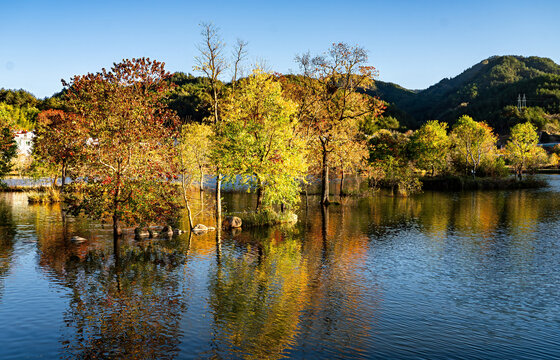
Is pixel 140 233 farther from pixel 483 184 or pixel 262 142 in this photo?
pixel 483 184

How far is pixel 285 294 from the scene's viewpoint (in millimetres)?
23031

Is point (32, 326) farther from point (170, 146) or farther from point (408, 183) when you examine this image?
point (408, 183)

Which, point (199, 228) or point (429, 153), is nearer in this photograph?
point (199, 228)

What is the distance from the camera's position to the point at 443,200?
69.1 meters

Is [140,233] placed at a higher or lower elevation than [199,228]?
lower


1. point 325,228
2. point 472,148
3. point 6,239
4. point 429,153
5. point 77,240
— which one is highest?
point 472,148

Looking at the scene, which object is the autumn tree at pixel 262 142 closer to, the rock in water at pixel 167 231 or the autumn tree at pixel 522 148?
the rock in water at pixel 167 231

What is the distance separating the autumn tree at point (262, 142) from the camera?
4325 centimetres

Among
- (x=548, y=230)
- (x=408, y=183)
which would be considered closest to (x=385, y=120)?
(x=408, y=183)

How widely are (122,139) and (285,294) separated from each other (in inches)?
805

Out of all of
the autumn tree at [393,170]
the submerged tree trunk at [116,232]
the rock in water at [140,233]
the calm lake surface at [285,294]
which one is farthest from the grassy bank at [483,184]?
the submerged tree trunk at [116,232]

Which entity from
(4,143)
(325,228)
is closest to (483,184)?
(325,228)

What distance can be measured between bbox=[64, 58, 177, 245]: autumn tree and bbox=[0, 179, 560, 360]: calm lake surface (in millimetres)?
3696

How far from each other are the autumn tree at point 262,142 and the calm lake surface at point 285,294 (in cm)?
581
